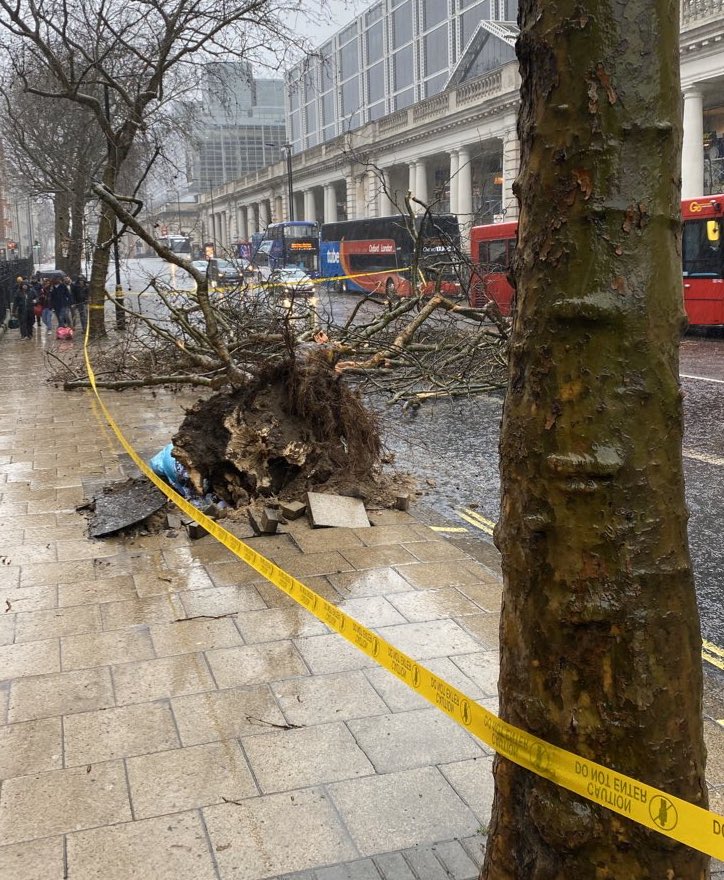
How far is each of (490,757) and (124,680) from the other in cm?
164

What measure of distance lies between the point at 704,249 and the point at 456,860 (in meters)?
20.2

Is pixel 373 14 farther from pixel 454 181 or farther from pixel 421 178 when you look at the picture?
pixel 454 181

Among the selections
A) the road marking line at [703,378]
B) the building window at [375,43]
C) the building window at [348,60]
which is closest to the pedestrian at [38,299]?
the road marking line at [703,378]

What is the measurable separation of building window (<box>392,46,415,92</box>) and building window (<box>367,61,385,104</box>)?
249cm

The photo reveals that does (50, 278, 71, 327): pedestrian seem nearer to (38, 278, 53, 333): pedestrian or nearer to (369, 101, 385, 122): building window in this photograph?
(38, 278, 53, 333): pedestrian

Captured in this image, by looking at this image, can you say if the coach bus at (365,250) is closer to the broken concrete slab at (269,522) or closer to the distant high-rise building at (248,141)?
the broken concrete slab at (269,522)

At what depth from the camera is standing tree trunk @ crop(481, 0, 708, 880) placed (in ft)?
5.96

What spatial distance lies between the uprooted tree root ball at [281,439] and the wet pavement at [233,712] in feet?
2.21

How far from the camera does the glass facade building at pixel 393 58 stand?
63.1 m

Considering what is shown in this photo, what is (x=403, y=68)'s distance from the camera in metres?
75.1

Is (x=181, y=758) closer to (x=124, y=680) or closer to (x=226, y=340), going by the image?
(x=124, y=680)

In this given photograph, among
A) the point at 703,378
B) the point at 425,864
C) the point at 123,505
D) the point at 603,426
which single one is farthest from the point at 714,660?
the point at 703,378

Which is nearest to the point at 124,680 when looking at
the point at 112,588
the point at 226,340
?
the point at 112,588

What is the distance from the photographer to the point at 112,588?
17.3ft
